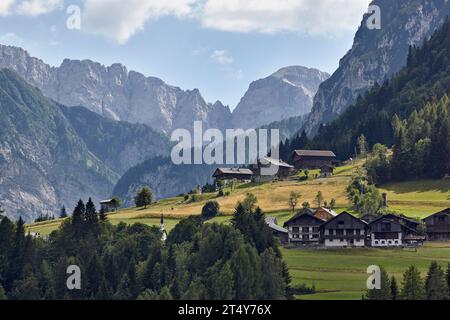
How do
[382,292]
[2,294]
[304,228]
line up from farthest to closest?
1. [304,228]
2. [2,294]
3. [382,292]

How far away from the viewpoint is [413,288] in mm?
106500

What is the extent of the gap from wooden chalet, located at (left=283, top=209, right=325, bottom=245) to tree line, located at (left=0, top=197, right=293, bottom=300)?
47.1ft

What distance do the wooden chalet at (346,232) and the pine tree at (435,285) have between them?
41773mm

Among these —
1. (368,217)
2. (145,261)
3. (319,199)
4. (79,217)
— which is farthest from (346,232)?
(79,217)

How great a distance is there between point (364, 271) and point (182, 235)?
3548 centimetres

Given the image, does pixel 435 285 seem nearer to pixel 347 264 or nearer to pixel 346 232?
pixel 347 264

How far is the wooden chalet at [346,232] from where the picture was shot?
153 meters

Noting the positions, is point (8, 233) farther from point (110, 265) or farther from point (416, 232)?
point (416, 232)

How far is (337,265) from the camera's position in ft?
433

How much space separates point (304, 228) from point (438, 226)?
74.0 ft

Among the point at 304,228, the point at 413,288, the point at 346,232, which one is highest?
the point at 304,228

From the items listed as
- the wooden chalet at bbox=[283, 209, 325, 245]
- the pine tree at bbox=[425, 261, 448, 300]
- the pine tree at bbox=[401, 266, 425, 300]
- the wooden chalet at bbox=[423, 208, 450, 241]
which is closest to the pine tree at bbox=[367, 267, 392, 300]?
the pine tree at bbox=[401, 266, 425, 300]
